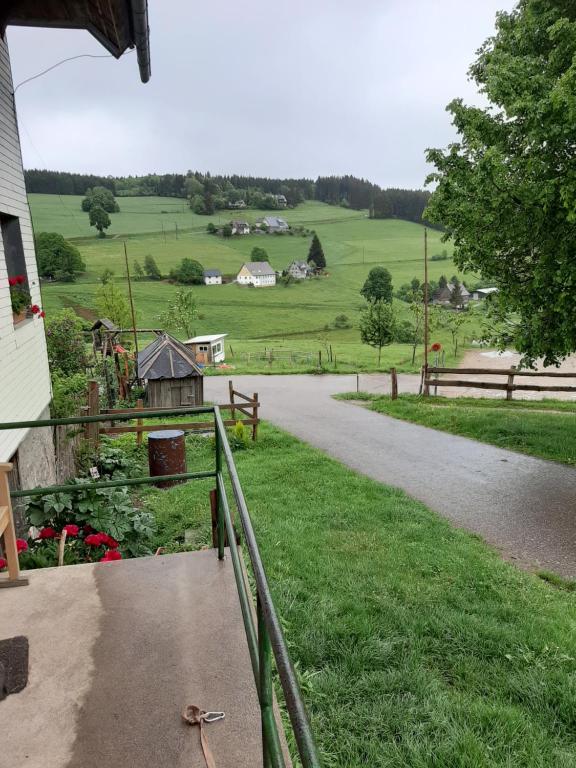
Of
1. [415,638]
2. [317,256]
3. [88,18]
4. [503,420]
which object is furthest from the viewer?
[317,256]

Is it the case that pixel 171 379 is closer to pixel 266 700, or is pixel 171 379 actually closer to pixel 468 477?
pixel 468 477

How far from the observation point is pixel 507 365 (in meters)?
37.1

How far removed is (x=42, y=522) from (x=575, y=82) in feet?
27.7

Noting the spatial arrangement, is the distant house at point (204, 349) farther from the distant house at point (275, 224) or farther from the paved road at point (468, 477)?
the distant house at point (275, 224)

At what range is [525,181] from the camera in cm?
798

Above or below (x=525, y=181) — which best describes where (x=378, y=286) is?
below

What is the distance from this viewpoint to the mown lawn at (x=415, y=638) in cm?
292

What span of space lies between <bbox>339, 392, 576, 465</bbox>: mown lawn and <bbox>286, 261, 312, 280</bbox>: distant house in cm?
7393

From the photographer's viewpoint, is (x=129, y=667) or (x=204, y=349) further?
(x=204, y=349)

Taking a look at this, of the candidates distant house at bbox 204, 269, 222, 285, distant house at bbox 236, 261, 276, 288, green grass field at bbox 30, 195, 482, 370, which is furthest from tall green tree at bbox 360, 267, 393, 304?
distant house at bbox 204, 269, 222, 285

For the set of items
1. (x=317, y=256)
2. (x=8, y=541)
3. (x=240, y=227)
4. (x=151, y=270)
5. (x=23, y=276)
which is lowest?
(x=8, y=541)

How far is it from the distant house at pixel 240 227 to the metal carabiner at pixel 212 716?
117413 mm

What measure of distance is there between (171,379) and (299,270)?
245 ft

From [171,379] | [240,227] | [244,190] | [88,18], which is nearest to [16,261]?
[88,18]
